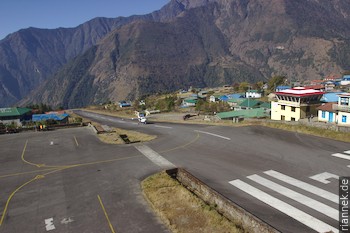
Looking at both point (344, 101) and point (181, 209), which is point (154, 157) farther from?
point (344, 101)

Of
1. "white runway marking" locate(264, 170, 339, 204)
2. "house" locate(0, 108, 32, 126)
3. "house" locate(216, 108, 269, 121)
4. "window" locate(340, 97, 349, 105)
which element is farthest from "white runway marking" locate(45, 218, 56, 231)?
"house" locate(0, 108, 32, 126)

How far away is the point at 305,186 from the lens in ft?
73.6

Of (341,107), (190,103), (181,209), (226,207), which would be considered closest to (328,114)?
(341,107)

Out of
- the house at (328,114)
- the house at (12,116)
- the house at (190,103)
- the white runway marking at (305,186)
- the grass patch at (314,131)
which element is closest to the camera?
the white runway marking at (305,186)

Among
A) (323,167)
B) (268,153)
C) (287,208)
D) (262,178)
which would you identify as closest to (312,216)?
(287,208)

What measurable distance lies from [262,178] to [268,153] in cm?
741

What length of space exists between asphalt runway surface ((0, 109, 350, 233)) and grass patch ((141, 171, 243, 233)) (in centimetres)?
75

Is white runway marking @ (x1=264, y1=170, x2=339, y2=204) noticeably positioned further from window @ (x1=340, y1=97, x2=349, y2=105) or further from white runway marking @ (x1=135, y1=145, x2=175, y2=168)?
window @ (x1=340, y1=97, x2=349, y2=105)

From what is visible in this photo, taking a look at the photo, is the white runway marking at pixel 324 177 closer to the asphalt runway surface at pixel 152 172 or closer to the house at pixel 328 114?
the asphalt runway surface at pixel 152 172

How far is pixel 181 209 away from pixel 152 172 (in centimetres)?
793

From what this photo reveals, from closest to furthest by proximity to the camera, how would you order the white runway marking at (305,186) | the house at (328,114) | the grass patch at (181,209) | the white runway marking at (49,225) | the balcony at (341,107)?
the grass patch at (181,209), the white runway marking at (49,225), the white runway marking at (305,186), the balcony at (341,107), the house at (328,114)

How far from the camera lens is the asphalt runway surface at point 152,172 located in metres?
18.3

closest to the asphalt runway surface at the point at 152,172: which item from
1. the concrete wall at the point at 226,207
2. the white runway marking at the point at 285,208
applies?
the white runway marking at the point at 285,208

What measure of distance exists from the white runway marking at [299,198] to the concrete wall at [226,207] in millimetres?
4970
